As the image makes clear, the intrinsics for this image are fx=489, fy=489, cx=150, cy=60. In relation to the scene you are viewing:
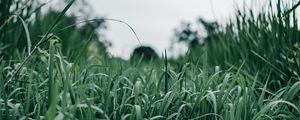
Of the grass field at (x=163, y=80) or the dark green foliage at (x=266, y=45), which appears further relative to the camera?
the dark green foliage at (x=266, y=45)

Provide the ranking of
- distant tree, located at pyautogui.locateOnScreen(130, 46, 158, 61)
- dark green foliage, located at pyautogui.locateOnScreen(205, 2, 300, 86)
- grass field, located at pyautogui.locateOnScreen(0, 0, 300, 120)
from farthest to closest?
Result: distant tree, located at pyautogui.locateOnScreen(130, 46, 158, 61), dark green foliage, located at pyautogui.locateOnScreen(205, 2, 300, 86), grass field, located at pyautogui.locateOnScreen(0, 0, 300, 120)

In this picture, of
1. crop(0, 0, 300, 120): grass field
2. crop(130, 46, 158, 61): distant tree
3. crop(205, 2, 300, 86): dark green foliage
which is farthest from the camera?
crop(130, 46, 158, 61): distant tree

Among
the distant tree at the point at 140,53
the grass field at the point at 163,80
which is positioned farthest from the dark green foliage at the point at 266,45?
the distant tree at the point at 140,53

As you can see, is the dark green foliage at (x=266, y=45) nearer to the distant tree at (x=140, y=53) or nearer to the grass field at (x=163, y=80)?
the grass field at (x=163, y=80)

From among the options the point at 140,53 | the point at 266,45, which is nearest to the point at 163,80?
the point at 266,45

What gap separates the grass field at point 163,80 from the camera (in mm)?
1624

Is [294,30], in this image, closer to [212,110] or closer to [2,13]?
[212,110]

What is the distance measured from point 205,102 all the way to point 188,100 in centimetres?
13

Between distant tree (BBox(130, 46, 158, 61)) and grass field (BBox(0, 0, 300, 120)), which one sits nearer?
grass field (BBox(0, 0, 300, 120))

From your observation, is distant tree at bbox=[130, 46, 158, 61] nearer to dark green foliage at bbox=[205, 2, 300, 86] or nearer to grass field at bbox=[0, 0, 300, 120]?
grass field at bbox=[0, 0, 300, 120]

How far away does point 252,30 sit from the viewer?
305 centimetres

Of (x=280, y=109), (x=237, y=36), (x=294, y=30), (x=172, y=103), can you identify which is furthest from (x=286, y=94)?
(x=237, y=36)

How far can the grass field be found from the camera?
162 cm

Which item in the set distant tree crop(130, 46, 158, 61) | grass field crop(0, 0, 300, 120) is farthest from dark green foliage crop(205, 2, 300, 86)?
distant tree crop(130, 46, 158, 61)
